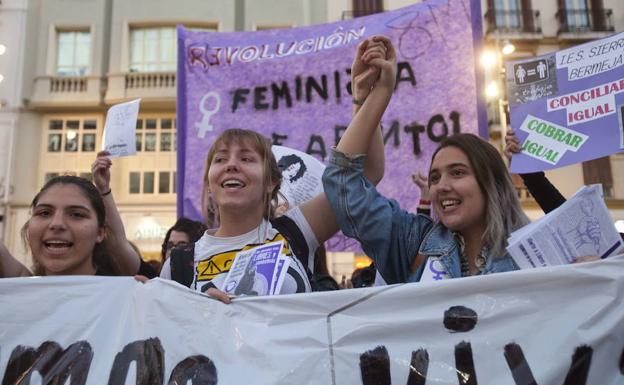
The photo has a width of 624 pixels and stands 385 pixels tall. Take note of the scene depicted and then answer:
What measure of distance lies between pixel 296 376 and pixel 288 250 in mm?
423

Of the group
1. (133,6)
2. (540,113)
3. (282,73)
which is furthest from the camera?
(133,6)

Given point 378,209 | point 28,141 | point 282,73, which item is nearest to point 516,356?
point 378,209

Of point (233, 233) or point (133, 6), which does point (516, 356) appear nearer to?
point (233, 233)

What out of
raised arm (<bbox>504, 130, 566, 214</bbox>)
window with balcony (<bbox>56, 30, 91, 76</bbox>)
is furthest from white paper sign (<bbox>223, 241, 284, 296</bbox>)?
window with balcony (<bbox>56, 30, 91, 76</bbox>)

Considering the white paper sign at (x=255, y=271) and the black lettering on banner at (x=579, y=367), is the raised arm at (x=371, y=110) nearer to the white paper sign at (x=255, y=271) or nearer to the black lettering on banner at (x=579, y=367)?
the white paper sign at (x=255, y=271)

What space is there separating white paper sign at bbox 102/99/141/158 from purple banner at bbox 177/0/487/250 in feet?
5.38

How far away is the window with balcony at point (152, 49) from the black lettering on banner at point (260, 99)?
13.5 meters

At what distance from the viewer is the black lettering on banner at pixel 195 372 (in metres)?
1.79

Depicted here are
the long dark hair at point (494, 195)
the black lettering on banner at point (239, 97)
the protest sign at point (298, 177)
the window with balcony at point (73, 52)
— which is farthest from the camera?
the window with balcony at point (73, 52)

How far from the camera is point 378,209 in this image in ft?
6.62

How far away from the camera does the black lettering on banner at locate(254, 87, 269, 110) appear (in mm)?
4781

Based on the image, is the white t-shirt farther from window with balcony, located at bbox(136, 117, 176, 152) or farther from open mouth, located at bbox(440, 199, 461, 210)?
window with balcony, located at bbox(136, 117, 176, 152)

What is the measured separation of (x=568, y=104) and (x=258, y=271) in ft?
5.96

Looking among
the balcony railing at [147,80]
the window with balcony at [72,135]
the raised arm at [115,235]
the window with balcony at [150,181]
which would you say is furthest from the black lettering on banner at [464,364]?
the window with balcony at [72,135]
